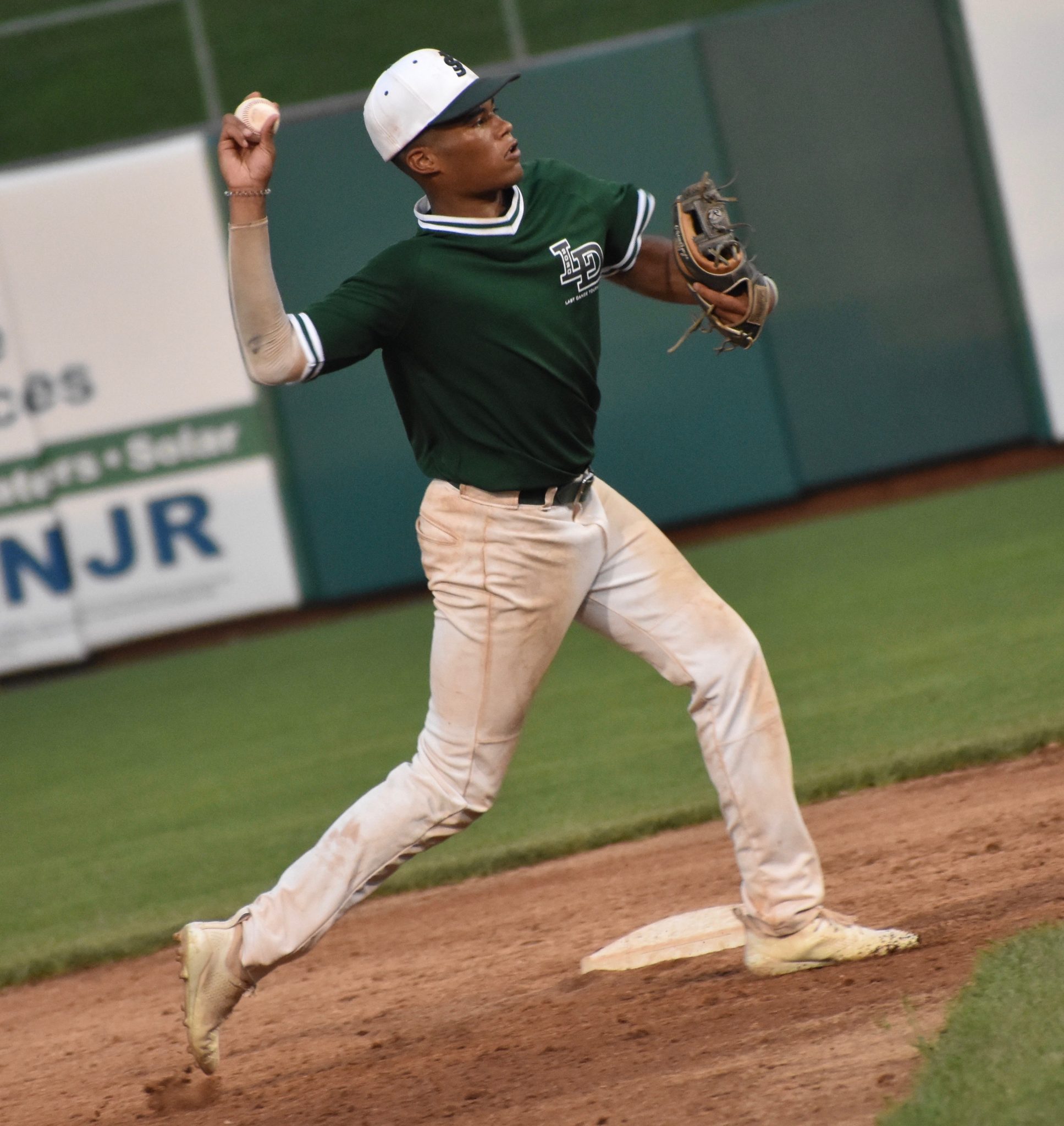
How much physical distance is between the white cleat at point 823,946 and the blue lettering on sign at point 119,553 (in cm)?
783

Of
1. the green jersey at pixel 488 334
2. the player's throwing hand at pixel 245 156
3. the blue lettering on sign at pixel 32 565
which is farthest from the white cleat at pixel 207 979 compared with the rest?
the blue lettering on sign at pixel 32 565

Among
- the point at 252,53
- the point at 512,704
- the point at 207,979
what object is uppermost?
the point at 252,53

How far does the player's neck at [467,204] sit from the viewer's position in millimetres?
3176

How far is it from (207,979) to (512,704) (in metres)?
0.83

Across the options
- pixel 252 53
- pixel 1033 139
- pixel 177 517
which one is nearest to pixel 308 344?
pixel 177 517

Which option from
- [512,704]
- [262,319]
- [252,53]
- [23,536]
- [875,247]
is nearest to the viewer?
[262,319]

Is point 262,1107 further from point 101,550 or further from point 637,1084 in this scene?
point 101,550

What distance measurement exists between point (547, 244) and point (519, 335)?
0.70 ft

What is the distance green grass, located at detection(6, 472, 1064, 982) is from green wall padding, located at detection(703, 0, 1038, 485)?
115 centimetres

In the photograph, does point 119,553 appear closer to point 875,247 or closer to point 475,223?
point 875,247

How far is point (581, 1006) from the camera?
135 inches

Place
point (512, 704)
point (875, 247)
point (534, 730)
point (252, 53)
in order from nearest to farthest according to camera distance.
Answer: point (512, 704), point (534, 730), point (875, 247), point (252, 53)

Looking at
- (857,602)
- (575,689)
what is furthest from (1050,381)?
(575,689)

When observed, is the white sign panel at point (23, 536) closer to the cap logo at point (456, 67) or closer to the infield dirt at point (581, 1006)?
the infield dirt at point (581, 1006)
